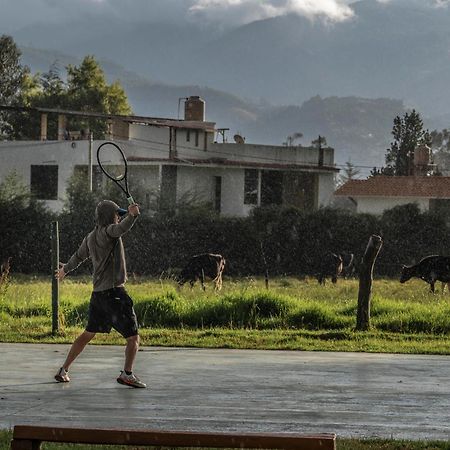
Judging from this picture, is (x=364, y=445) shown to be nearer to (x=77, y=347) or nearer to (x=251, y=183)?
(x=77, y=347)

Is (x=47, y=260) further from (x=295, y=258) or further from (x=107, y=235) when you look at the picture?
(x=107, y=235)

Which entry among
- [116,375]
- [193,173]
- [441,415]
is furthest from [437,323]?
[193,173]

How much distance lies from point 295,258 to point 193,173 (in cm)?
1942

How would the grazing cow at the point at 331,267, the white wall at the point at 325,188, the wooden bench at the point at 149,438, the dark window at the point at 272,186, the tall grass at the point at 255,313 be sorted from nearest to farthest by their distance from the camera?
1. the wooden bench at the point at 149,438
2. the tall grass at the point at 255,313
3. the grazing cow at the point at 331,267
4. the dark window at the point at 272,186
5. the white wall at the point at 325,188

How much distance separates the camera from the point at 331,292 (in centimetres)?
3212

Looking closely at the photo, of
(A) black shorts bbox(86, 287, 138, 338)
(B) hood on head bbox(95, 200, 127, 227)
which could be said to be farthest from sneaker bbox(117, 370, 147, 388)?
(B) hood on head bbox(95, 200, 127, 227)

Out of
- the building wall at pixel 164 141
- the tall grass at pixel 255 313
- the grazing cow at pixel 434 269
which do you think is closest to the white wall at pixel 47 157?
the building wall at pixel 164 141

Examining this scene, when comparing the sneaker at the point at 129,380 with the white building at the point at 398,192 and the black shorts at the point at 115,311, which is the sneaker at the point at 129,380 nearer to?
the black shorts at the point at 115,311

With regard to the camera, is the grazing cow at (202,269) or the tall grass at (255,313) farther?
the grazing cow at (202,269)

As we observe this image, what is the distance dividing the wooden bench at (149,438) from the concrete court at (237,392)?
9.57 ft

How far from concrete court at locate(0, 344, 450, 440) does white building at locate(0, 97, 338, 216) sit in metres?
47.3

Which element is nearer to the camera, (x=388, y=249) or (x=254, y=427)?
(x=254, y=427)

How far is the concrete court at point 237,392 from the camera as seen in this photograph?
1079 cm

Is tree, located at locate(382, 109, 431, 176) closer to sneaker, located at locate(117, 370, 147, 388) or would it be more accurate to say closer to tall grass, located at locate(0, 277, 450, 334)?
tall grass, located at locate(0, 277, 450, 334)
